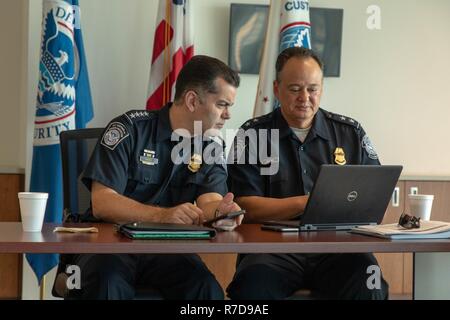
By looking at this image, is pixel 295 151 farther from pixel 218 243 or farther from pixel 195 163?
pixel 218 243

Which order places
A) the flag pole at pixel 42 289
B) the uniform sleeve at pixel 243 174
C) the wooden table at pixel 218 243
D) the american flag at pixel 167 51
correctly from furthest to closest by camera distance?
the american flag at pixel 167 51 < the flag pole at pixel 42 289 < the uniform sleeve at pixel 243 174 < the wooden table at pixel 218 243

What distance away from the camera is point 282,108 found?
286 centimetres

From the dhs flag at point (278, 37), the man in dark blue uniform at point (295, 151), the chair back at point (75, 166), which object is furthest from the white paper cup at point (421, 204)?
the dhs flag at point (278, 37)

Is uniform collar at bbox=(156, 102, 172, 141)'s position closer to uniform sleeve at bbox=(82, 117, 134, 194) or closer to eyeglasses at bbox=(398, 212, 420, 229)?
uniform sleeve at bbox=(82, 117, 134, 194)

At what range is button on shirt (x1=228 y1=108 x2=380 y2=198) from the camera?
8.97 ft

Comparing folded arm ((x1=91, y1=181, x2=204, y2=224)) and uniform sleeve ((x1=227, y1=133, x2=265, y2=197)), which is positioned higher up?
uniform sleeve ((x1=227, y1=133, x2=265, y2=197))

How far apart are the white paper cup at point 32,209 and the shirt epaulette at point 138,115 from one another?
0.71 metres

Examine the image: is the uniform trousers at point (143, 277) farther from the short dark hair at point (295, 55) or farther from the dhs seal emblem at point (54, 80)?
the dhs seal emblem at point (54, 80)

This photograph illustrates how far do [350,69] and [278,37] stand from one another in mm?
626

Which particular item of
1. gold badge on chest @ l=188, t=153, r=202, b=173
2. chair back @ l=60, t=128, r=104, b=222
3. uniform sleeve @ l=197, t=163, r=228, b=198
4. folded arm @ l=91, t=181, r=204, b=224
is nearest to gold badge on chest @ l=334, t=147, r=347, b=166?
uniform sleeve @ l=197, t=163, r=228, b=198

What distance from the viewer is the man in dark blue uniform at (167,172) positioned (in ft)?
7.50

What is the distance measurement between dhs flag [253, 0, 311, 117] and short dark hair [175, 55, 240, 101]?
1.33 m

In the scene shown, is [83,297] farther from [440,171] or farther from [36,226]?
[440,171]

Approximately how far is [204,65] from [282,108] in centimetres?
42
